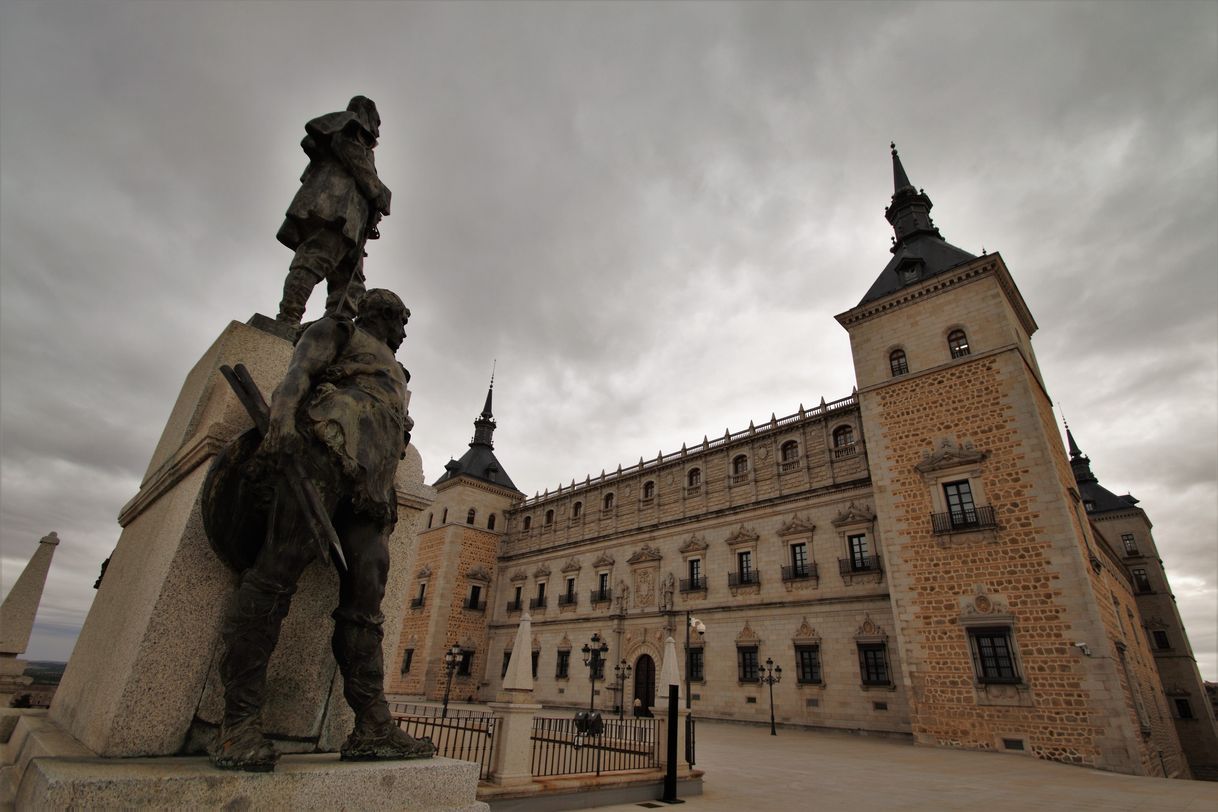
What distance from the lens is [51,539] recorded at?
29.4 feet

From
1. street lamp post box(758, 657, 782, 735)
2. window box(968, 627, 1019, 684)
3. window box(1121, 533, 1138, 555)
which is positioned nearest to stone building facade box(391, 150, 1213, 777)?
window box(968, 627, 1019, 684)

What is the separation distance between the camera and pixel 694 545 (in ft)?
82.7

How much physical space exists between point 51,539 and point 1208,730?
160 feet

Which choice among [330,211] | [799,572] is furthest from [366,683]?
[799,572]

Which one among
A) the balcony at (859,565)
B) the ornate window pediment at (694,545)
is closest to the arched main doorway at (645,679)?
the ornate window pediment at (694,545)

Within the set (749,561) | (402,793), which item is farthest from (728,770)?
(749,561)

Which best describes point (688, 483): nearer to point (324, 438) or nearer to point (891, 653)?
point (891, 653)

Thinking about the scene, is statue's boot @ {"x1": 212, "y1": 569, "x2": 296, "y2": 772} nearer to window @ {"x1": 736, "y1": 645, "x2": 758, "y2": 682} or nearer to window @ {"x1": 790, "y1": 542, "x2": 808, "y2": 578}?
window @ {"x1": 790, "y1": 542, "x2": 808, "y2": 578}

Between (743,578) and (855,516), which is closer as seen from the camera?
(855,516)

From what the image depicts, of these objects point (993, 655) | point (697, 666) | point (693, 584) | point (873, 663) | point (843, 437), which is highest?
point (843, 437)

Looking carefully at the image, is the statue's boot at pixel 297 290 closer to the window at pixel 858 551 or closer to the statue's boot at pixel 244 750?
the statue's boot at pixel 244 750

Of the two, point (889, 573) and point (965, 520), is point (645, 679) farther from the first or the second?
point (965, 520)

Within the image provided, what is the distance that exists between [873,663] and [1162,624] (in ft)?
94.2

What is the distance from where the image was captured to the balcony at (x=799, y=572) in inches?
834
